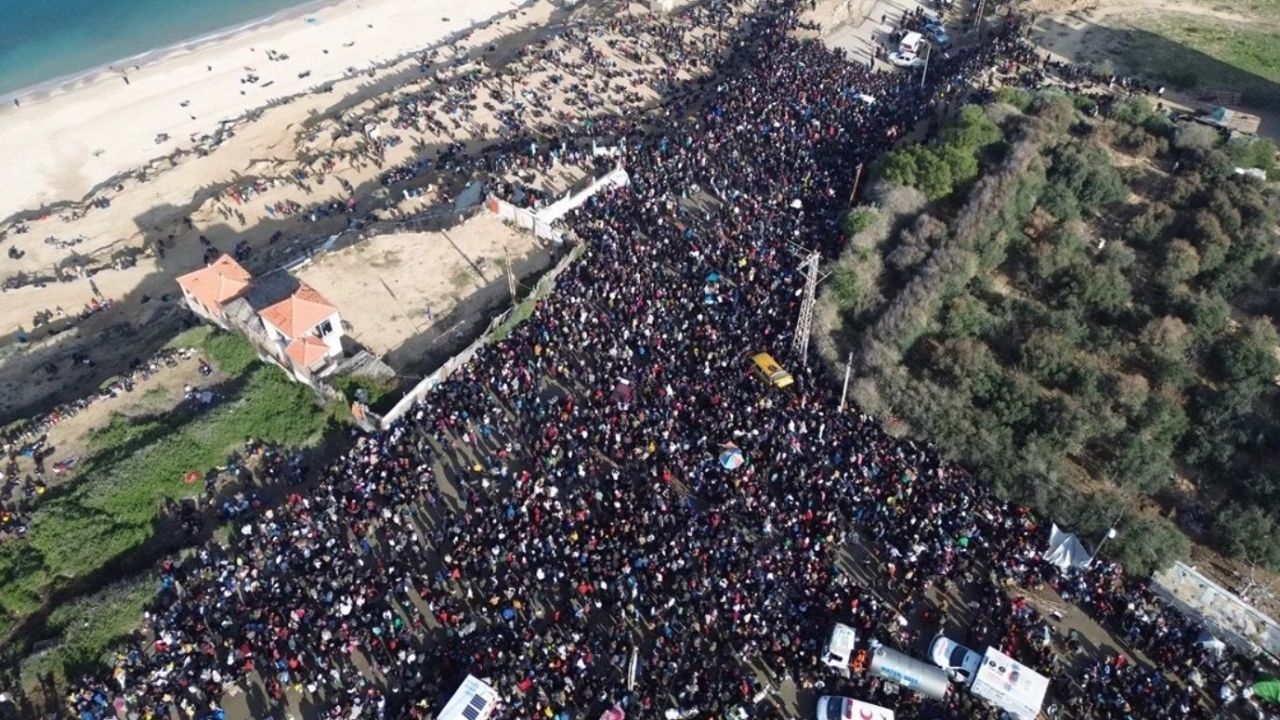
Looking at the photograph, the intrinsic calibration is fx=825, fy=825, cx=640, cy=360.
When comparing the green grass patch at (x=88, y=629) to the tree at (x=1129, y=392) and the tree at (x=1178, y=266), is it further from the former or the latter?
the tree at (x=1178, y=266)

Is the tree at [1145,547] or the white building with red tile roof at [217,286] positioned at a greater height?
the white building with red tile roof at [217,286]

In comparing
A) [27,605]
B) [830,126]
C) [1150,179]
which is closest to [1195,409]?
[1150,179]

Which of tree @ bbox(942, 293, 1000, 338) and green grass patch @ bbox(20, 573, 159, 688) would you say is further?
tree @ bbox(942, 293, 1000, 338)

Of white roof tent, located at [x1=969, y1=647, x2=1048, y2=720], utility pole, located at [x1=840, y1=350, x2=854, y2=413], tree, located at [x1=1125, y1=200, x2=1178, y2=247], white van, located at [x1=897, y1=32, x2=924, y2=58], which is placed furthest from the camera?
white van, located at [x1=897, y1=32, x2=924, y2=58]

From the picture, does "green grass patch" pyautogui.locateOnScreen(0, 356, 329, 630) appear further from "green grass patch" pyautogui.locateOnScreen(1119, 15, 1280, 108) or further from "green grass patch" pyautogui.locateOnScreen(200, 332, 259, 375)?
"green grass patch" pyautogui.locateOnScreen(1119, 15, 1280, 108)

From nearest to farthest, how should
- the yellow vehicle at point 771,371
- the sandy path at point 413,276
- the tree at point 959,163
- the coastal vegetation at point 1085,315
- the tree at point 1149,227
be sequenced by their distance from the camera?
the coastal vegetation at point 1085,315 → the yellow vehicle at point 771,371 → the sandy path at point 413,276 → the tree at point 1149,227 → the tree at point 959,163

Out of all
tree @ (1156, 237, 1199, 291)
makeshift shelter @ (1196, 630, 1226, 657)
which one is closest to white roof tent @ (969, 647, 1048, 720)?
makeshift shelter @ (1196, 630, 1226, 657)

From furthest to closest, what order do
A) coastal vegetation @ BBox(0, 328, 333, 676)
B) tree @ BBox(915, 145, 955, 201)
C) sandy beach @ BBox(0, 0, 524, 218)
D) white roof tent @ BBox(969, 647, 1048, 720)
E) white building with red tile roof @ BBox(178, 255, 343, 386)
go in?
1. sandy beach @ BBox(0, 0, 524, 218)
2. tree @ BBox(915, 145, 955, 201)
3. white building with red tile roof @ BBox(178, 255, 343, 386)
4. coastal vegetation @ BBox(0, 328, 333, 676)
5. white roof tent @ BBox(969, 647, 1048, 720)

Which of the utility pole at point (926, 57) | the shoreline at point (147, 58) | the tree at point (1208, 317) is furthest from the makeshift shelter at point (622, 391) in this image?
the shoreline at point (147, 58)
